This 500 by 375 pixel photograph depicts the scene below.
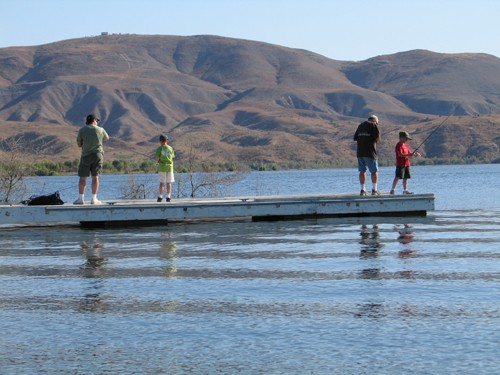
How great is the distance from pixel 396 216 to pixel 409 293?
1128 centimetres

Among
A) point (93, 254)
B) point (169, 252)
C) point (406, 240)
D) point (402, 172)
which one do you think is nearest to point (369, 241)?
point (406, 240)

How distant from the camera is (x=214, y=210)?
19828mm

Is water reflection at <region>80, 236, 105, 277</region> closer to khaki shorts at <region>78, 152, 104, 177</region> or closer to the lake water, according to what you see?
the lake water

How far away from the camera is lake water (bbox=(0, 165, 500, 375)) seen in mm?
7098

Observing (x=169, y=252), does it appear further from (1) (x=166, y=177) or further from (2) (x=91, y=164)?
(1) (x=166, y=177)

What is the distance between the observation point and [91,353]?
7.35m

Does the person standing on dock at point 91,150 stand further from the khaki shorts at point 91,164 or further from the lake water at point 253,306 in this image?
the lake water at point 253,306

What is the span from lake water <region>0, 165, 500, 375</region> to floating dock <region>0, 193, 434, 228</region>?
→ 3.11 m

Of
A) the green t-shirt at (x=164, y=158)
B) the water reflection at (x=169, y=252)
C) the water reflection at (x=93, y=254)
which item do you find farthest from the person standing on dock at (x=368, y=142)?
the water reflection at (x=93, y=254)

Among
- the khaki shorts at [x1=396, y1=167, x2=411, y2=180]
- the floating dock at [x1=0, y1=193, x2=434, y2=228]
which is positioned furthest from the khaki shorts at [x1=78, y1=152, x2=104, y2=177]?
the khaki shorts at [x1=396, y1=167, x2=411, y2=180]

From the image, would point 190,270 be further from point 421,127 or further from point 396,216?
point 421,127

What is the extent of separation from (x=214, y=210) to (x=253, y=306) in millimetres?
10746

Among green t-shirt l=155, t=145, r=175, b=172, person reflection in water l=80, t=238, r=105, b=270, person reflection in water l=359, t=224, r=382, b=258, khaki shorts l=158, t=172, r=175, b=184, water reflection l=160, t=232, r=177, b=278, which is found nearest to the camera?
water reflection l=160, t=232, r=177, b=278

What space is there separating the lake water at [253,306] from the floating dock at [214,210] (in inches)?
122
